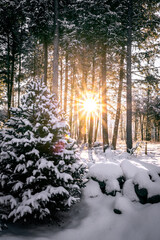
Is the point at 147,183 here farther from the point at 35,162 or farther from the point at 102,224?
the point at 35,162

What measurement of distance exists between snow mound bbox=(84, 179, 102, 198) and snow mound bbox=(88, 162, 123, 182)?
0.21 metres

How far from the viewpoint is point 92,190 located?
457cm

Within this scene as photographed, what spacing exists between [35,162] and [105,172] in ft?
7.76

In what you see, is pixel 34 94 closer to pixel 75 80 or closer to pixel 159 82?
pixel 159 82

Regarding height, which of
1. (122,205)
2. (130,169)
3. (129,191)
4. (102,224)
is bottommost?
(102,224)

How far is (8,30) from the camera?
40.0 ft

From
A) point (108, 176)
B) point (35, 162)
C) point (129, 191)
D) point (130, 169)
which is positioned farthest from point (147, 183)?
point (35, 162)

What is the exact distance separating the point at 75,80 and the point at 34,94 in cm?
1541

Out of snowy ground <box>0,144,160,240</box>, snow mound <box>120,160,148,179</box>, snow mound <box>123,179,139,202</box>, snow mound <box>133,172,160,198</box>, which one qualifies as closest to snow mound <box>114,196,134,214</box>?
snowy ground <box>0,144,160,240</box>

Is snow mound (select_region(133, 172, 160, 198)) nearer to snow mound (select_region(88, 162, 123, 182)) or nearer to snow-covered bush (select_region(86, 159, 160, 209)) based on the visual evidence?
snow-covered bush (select_region(86, 159, 160, 209))

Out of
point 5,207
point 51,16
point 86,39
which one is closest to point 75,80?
point 86,39

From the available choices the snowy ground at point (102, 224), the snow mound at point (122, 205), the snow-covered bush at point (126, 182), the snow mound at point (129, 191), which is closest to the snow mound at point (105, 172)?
the snow-covered bush at point (126, 182)

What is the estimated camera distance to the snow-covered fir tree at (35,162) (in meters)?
3.28

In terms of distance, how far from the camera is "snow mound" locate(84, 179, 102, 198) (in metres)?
4.50
